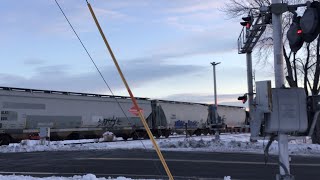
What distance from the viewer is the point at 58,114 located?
37.3 metres

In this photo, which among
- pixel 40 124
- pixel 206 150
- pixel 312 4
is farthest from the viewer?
pixel 40 124

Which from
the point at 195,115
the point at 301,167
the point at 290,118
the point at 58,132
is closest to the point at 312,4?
the point at 290,118

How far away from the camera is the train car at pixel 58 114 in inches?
1315

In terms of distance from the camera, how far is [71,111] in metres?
38.8

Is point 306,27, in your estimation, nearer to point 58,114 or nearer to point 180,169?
point 180,169

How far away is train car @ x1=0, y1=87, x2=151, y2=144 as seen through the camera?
3341 cm

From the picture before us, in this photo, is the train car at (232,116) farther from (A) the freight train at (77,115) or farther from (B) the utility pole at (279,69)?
(B) the utility pole at (279,69)

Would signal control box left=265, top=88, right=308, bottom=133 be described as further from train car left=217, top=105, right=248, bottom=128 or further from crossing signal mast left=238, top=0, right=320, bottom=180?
train car left=217, top=105, right=248, bottom=128

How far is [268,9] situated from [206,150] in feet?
64.3

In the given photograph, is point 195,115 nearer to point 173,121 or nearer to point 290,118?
point 173,121

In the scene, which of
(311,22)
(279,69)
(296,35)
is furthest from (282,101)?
(311,22)

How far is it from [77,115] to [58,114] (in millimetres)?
2496

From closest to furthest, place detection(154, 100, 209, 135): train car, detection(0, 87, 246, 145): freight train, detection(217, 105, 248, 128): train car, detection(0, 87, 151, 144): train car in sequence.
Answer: detection(0, 87, 151, 144): train car → detection(0, 87, 246, 145): freight train → detection(154, 100, 209, 135): train car → detection(217, 105, 248, 128): train car

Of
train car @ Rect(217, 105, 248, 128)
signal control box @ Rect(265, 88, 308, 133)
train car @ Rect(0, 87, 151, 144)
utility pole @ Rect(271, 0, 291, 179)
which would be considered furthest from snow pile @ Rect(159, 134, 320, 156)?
train car @ Rect(217, 105, 248, 128)
